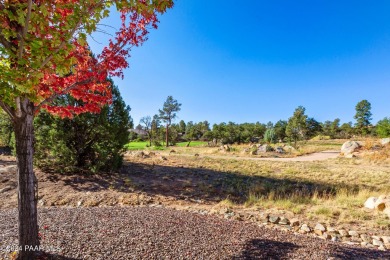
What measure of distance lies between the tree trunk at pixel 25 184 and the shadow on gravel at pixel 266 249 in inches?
108

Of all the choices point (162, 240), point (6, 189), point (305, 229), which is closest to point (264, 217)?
point (305, 229)

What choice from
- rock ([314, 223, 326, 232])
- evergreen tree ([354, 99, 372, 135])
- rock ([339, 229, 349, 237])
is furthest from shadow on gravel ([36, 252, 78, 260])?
evergreen tree ([354, 99, 372, 135])

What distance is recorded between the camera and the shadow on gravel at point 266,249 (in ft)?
9.95

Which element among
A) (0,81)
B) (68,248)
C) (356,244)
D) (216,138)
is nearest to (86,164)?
(68,248)

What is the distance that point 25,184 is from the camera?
2594 millimetres

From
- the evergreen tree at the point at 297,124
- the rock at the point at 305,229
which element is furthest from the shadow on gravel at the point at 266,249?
the evergreen tree at the point at 297,124

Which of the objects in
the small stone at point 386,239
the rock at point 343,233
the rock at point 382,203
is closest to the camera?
the small stone at point 386,239

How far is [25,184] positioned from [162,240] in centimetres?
203

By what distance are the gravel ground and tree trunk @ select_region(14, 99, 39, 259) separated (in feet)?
0.95

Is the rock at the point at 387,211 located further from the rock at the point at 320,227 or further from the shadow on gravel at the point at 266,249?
the shadow on gravel at the point at 266,249

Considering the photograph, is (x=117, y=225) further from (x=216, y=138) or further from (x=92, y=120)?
(x=216, y=138)

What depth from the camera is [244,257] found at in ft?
9.71

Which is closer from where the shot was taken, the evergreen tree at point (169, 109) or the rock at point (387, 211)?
the rock at point (387, 211)

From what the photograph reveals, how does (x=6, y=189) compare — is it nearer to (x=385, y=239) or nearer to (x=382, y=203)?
(x=385, y=239)
